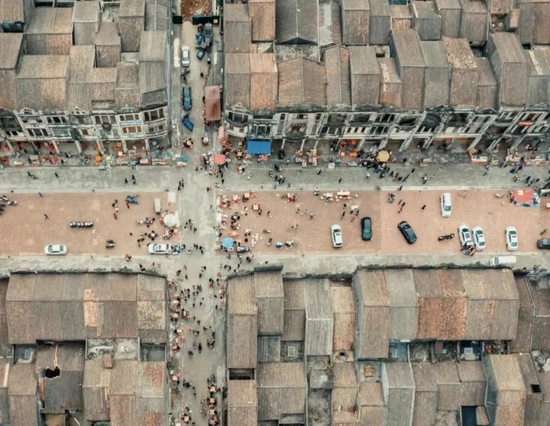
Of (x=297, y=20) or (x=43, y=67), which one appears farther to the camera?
(x=297, y=20)

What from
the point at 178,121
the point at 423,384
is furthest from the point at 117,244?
the point at 423,384

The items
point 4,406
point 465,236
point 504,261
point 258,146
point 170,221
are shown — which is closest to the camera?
point 4,406

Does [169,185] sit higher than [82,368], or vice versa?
[169,185]

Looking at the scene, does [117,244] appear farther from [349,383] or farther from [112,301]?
[349,383]

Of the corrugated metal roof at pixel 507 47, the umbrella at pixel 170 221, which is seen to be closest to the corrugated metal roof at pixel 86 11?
the umbrella at pixel 170 221

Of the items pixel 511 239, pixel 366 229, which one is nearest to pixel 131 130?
pixel 366 229

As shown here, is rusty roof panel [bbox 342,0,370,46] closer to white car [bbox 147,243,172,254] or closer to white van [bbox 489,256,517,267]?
white van [bbox 489,256,517,267]

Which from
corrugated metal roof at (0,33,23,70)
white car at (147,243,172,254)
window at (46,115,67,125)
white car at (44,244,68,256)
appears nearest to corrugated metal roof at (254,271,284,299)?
white car at (147,243,172,254)

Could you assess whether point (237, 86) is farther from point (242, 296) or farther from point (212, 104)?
point (242, 296)
